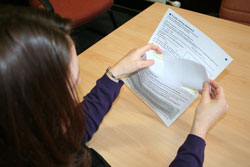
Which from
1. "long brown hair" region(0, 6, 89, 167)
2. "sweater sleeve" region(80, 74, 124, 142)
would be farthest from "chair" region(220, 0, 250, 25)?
"long brown hair" region(0, 6, 89, 167)

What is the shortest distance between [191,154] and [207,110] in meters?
0.12

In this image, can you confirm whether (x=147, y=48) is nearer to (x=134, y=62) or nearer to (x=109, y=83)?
(x=134, y=62)

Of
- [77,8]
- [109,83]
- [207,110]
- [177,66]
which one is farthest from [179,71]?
[77,8]

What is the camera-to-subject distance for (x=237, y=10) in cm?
109

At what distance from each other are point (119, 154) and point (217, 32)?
2.16 feet

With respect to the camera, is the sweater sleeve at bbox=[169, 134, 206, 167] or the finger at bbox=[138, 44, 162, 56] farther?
the finger at bbox=[138, 44, 162, 56]

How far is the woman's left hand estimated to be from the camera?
1.95 feet

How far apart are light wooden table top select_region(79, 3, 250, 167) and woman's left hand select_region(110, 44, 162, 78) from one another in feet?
→ 0.30

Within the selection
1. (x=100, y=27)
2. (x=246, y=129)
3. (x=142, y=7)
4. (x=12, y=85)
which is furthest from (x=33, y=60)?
(x=142, y=7)

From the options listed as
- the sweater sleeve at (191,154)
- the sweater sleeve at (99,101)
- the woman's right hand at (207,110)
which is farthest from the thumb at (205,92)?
the sweater sleeve at (99,101)

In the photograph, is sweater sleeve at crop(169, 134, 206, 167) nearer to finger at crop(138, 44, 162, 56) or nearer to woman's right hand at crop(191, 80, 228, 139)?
woman's right hand at crop(191, 80, 228, 139)

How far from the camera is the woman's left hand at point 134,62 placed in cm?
59

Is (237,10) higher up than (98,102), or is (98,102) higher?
(237,10)

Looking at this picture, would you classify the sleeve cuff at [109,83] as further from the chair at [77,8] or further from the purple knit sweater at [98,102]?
the chair at [77,8]
